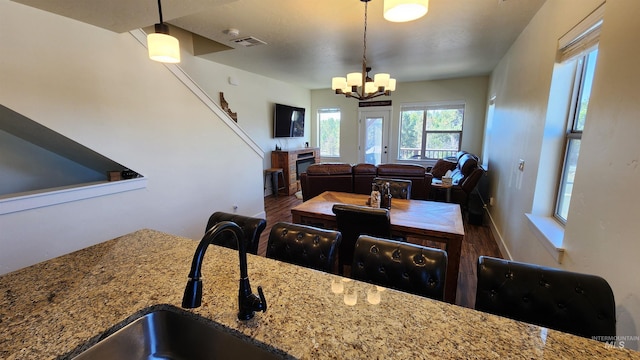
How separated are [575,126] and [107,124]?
3.70 metres

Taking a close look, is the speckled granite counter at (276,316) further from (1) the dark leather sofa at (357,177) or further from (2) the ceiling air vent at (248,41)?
(2) the ceiling air vent at (248,41)

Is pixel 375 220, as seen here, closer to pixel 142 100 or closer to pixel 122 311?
pixel 122 311

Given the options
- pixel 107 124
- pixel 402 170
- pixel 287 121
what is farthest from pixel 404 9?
pixel 287 121

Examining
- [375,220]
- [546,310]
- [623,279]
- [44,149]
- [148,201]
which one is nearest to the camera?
[546,310]

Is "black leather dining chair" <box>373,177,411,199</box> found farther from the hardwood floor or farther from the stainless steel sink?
the stainless steel sink

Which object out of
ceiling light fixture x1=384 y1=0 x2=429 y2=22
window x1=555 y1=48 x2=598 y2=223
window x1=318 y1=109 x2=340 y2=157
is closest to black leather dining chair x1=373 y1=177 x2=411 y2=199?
window x1=555 y1=48 x2=598 y2=223

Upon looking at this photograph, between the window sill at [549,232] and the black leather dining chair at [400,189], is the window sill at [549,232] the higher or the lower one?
the lower one

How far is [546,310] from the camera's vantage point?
991 mm

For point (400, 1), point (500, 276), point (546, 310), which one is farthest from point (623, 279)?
point (400, 1)

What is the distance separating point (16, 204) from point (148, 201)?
884 millimetres

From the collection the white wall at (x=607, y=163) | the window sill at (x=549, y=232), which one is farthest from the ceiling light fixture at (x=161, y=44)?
the window sill at (x=549, y=232)

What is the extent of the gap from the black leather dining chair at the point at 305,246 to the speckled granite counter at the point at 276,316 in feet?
0.80

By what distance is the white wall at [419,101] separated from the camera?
5.95 metres

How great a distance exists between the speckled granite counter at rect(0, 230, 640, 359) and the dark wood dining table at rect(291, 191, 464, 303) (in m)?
1.15
